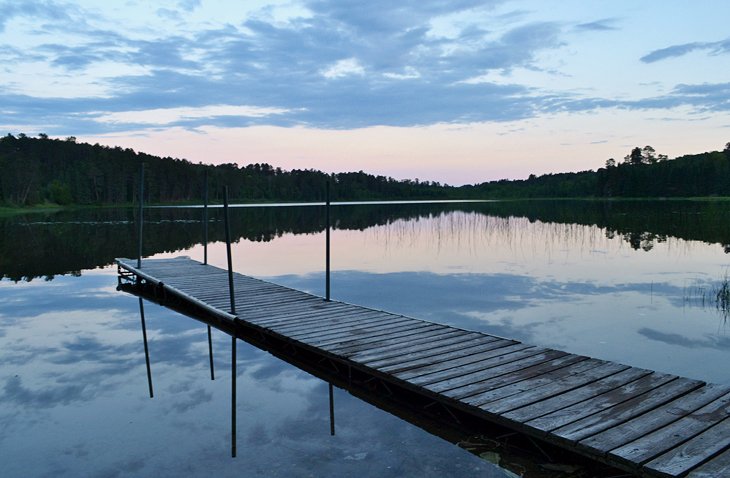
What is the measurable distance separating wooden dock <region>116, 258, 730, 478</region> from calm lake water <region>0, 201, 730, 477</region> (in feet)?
1.68

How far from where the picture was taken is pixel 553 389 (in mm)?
6160

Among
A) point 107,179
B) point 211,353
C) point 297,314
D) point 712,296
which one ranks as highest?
point 107,179

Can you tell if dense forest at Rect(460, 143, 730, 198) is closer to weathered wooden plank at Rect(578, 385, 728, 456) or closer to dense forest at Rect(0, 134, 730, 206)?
dense forest at Rect(0, 134, 730, 206)

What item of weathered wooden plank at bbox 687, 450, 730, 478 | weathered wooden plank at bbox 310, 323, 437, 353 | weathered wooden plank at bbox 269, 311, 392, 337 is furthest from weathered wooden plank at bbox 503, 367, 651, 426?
weathered wooden plank at bbox 269, 311, 392, 337

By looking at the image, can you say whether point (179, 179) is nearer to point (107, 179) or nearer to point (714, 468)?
point (107, 179)

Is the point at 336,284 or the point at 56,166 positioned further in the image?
the point at 56,166

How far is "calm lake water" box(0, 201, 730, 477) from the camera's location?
5602mm

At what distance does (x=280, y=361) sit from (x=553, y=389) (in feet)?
14.1

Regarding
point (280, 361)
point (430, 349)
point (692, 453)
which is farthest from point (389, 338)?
point (692, 453)

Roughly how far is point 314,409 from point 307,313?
3.93m

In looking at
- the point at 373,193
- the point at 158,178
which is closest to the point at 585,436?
the point at 158,178

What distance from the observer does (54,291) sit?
50.2 feet

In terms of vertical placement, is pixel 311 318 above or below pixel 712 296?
above

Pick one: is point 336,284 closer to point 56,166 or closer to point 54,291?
point 54,291
